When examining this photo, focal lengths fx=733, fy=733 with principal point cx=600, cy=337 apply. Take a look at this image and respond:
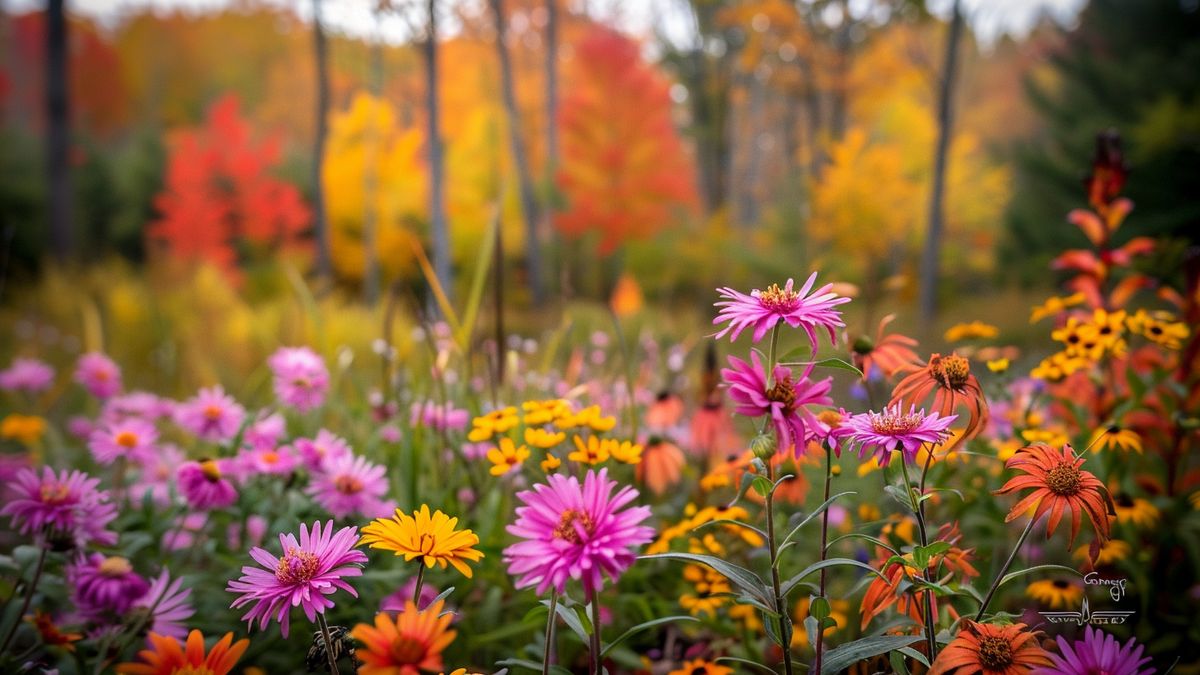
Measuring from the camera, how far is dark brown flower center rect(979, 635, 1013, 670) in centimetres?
66

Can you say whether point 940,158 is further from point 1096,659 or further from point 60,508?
point 60,508

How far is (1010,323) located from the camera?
6.61m

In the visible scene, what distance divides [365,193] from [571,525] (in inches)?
381

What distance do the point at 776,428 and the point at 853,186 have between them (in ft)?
28.2

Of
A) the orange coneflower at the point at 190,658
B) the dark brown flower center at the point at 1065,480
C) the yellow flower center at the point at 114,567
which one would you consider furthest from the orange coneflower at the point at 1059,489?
the yellow flower center at the point at 114,567

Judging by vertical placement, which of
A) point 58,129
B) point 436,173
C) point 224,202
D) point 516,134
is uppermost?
point 516,134

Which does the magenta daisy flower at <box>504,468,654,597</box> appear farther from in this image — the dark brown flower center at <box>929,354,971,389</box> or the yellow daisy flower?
the dark brown flower center at <box>929,354,971,389</box>

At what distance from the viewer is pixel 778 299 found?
71cm

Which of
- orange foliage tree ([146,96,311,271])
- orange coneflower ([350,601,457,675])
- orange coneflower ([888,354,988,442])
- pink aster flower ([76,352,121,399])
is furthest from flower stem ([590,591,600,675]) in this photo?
orange foliage tree ([146,96,311,271])

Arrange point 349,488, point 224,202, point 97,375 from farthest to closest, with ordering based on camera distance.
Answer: point 224,202
point 97,375
point 349,488

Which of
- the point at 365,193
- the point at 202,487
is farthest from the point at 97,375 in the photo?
the point at 365,193

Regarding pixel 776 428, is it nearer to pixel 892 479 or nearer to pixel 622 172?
pixel 892 479

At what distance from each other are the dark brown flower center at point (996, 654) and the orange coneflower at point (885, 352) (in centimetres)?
37

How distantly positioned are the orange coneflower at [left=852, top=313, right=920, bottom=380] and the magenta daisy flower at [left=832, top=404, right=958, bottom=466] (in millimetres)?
250
